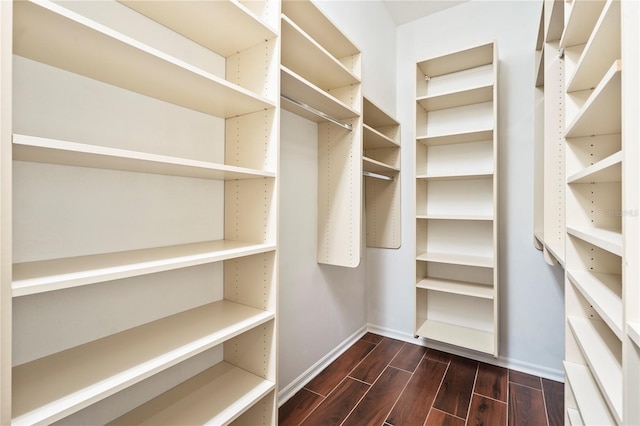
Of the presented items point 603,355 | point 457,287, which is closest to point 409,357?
point 457,287

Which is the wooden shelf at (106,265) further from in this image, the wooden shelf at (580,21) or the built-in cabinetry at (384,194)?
the built-in cabinetry at (384,194)

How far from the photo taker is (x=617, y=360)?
90 cm

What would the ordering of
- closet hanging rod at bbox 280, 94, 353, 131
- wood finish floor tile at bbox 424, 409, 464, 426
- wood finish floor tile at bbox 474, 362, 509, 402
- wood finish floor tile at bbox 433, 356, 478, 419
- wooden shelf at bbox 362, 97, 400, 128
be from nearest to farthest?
closet hanging rod at bbox 280, 94, 353, 131, wood finish floor tile at bbox 424, 409, 464, 426, wood finish floor tile at bbox 433, 356, 478, 419, wood finish floor tile at bbox 474, 362, 509, 402, wooden shelf at bbox 362, 97, 400, 128

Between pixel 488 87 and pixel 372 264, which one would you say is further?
pixel 372 264

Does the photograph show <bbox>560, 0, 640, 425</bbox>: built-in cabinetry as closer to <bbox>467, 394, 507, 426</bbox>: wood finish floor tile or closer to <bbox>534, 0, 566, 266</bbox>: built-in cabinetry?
<bbox>534, 0, 566, 266</bbox>: built-in cabinetry

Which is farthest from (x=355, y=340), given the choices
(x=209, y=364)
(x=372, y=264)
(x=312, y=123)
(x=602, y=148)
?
(x=602, y=148)

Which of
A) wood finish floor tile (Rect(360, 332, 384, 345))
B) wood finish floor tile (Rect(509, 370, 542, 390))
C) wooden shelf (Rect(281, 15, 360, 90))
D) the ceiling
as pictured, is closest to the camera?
wooden shelf (Rect(281, 15, 360, 90))

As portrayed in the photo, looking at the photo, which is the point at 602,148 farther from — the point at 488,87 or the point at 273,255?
the point at 273,255

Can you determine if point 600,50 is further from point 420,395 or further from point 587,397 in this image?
point 420,395

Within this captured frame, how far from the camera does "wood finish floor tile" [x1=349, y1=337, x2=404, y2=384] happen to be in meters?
2.11

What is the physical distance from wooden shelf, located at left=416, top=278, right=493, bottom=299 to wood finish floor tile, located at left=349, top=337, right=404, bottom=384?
639 mm

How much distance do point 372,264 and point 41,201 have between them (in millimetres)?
2520

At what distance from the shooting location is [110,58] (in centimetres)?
85

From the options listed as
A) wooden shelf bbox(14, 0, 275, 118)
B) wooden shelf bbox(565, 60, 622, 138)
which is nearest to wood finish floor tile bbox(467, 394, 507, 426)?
wooden shelf bbox(565, 60, 622, 138)
